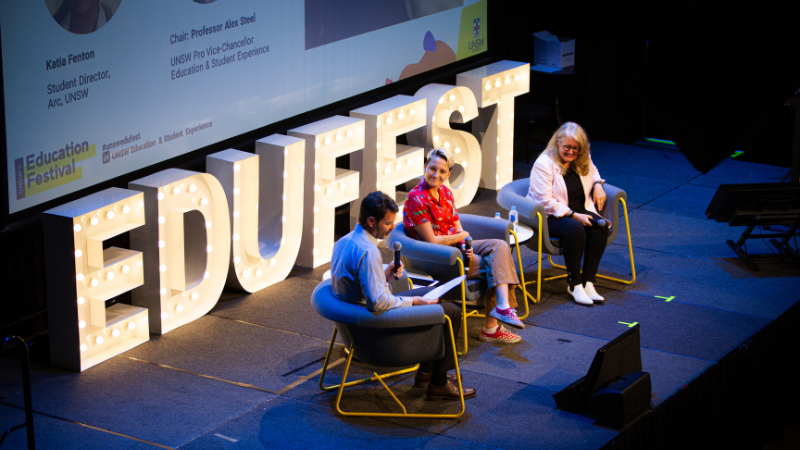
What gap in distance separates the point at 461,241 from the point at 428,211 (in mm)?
277

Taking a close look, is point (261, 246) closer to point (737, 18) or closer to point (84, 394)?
point (84, 394)

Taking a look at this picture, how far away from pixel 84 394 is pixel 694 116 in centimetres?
358

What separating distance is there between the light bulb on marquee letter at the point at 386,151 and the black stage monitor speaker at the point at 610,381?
268 centimetres

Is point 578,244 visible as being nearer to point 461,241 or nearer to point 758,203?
point 461,241

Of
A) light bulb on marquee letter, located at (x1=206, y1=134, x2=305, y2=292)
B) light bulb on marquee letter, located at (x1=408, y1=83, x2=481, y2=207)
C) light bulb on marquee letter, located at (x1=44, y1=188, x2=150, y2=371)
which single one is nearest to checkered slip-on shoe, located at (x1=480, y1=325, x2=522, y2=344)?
light bulb on marquee letter, located at (x1=206, y1=134, x2=305, y2=292)

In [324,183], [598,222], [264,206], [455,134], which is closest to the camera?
[598,222]

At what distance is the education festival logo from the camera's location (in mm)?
4977

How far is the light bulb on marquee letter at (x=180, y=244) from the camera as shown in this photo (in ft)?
18.1

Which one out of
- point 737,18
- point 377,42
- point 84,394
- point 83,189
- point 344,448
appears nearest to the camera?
point 737,18

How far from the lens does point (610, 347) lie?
454cm

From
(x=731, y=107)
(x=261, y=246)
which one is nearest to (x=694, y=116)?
(x=731, y=107)

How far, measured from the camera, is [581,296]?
612cm

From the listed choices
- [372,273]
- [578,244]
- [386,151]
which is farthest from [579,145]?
[372,273]

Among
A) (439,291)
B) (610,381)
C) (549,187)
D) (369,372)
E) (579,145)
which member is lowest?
(369,372)
